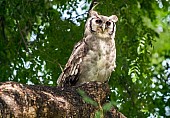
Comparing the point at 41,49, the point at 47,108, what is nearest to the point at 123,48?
the point at 41,49

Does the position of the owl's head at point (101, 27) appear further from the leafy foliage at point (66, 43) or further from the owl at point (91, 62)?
the leafy foliage at point (66, 43)

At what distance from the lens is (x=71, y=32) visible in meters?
8.56

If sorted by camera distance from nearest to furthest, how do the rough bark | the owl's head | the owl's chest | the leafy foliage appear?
1. the rough bark
2. the owl's chest
3. the owl's head
4. the leafy foliage

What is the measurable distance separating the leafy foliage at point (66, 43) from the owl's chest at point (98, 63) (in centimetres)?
140

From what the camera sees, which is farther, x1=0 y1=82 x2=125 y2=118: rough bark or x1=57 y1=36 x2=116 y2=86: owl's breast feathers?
x1=57 y1=36 x2=116 y2=86: owl's breast feathers

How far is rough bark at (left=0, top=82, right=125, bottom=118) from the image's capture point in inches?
167

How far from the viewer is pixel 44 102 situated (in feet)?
14.7

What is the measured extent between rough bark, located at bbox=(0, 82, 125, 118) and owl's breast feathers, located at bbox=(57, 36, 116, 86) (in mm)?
1650

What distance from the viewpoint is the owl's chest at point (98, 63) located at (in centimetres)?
664

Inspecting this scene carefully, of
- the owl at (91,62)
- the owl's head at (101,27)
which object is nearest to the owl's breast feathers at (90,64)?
the owl at (91,62)

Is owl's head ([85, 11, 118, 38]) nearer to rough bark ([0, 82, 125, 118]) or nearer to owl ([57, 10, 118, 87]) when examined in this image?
owl ([57, 10, 118, 87])

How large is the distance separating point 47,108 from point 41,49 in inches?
165

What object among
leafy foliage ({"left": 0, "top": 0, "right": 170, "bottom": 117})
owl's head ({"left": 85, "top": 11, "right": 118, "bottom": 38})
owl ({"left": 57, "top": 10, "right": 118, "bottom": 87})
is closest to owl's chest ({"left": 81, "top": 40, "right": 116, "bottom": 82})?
owl ({"left": 57, "top": 10, "right": 118, "bottom": 87})

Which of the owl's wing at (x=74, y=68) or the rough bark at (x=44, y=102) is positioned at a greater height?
the owl's wing at (x=74, y=68)
